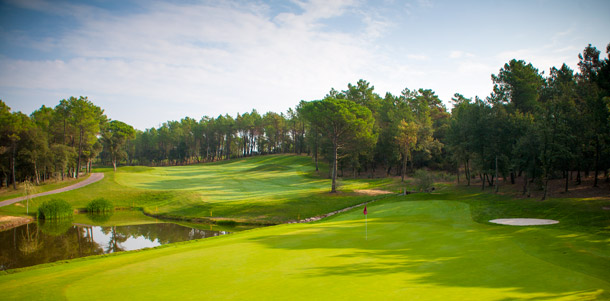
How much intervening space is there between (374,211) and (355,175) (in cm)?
4003

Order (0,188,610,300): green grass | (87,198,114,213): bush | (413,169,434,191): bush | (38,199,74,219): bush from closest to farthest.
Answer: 1. (0,188,610,300): green grass
2. (38,199,74,219): bush
3. (87,198,114,213): bush
4. (413,169,434,191): bush

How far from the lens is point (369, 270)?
1072 centimetres

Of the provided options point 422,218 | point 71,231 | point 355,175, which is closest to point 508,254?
point 422,218

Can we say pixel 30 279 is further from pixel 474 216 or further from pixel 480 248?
pixel 474 216

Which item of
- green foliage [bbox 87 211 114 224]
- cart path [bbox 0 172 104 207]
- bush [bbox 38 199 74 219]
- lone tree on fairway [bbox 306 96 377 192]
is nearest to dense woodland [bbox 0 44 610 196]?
lone tree on fairway [bbox 306 96 377 192]

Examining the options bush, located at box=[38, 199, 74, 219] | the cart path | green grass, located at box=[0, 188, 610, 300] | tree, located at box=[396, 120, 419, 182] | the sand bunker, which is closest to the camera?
green grass, located at box=[0, 188, 610, 300]

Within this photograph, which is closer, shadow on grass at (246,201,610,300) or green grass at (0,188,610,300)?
green grass at (0,188,610,300)

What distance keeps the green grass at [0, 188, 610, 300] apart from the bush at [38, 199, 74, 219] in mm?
24315

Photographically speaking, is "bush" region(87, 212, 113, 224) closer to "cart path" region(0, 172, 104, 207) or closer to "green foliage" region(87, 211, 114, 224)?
"green foliage" region(87, 211, 114, 224)

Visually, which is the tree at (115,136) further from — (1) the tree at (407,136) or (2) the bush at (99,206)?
(1) the tree at (407,136)

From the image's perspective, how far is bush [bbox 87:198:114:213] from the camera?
39.8 meters

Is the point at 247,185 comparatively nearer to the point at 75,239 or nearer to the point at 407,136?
the point at 75,239

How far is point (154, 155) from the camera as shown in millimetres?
133250

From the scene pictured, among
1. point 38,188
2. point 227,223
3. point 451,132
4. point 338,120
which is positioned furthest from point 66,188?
point 451,132
